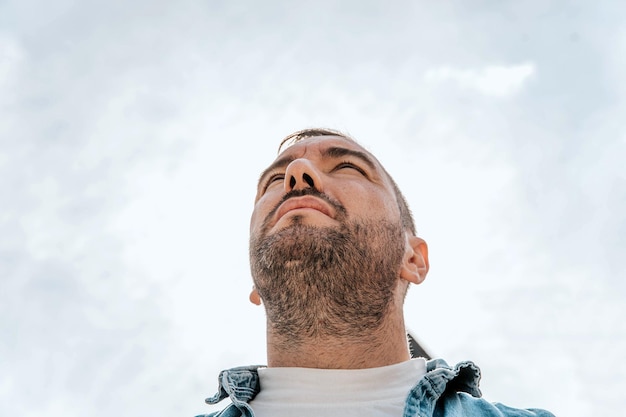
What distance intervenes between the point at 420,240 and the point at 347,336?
57.9 inches

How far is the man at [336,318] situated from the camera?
321 centimetres

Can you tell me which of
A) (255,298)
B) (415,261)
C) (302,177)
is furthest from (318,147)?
(255,298)

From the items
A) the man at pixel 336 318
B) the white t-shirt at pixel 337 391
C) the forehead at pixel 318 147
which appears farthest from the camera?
the forehead at pixel 318 147

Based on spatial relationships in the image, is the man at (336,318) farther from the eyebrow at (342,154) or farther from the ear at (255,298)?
the ear at (255,298)

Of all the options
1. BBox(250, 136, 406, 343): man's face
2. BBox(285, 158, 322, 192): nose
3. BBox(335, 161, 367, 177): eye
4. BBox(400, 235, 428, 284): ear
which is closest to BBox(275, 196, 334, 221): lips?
BBox(250, 136, 406, 343): man's face

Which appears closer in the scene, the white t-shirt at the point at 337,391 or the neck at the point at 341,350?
the white t-shirt at the point at 337,391

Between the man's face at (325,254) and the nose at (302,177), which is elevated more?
the nose at (302,177)

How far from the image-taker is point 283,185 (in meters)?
4.33

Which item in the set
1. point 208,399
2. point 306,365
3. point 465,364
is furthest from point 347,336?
point 208,399

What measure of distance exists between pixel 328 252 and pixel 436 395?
109 centimetres

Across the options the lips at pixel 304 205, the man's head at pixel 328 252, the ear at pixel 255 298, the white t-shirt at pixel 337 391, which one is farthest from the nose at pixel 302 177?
the white t-shirt at pixel 337 391

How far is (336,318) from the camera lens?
139 inches

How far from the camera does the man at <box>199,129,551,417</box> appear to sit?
3.21 m

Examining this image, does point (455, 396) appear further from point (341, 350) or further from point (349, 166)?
point (349, 166)
